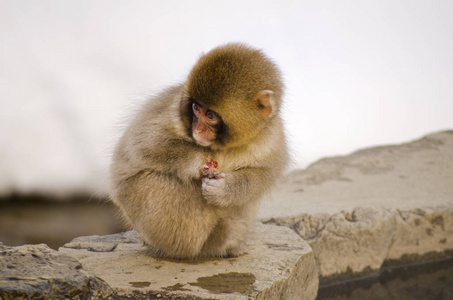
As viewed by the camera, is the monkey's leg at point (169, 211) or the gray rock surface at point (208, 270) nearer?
the gray rock surface at point (208, 270)

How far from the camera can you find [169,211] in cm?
327

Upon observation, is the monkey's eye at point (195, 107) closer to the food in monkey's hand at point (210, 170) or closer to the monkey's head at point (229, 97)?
the monkey's head at point (229, 97)

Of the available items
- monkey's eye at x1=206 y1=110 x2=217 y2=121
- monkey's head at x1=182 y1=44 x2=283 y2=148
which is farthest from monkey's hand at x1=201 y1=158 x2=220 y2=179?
monkey's eye at x1=206 y1=110 x2=217 y2=121

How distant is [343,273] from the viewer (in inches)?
196

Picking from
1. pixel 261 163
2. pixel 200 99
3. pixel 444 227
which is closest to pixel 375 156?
pixel 444 227

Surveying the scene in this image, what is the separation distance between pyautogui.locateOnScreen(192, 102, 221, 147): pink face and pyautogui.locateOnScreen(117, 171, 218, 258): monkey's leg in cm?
40

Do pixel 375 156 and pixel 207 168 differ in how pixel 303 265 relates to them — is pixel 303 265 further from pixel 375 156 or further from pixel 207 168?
pixel 375 156

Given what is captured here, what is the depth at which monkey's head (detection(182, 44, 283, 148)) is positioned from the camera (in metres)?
3.00

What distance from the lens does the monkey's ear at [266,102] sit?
122 inches

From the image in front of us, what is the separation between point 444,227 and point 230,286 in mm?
3523

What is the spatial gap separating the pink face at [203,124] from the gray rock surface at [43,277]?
108 centimetres

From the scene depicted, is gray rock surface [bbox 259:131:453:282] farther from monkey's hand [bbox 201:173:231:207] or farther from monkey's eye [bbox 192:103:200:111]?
monkey's eye [bbox 192:103:200:111]

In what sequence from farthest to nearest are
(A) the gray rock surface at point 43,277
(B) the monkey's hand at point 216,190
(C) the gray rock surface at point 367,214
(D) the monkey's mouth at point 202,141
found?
(C) the gray rock surface at point 367,214 < (B) the monkey's hand at point 216,190 < (D) the monkey's mouth at point 202,141 < (A) the gray rock surface at point 43,277

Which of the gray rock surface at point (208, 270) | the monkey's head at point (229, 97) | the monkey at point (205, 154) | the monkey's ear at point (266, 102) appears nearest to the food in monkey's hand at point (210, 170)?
the monkey at point (205, 154)
